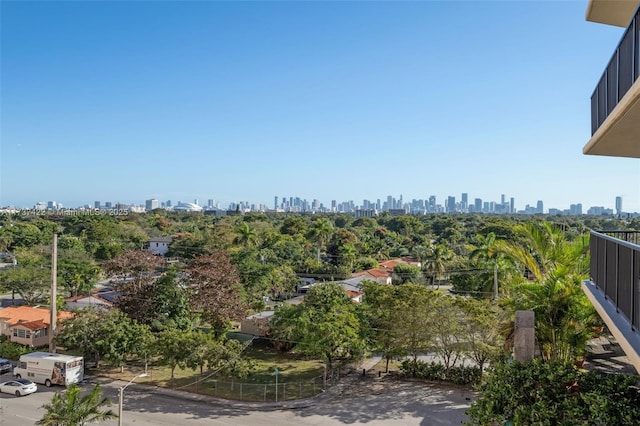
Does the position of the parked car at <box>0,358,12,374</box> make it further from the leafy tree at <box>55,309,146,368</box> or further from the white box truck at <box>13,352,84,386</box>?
the leafy tree at <box>55,309,146,368</box>

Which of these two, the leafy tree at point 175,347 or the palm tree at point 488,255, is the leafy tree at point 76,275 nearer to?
the leafy tree at point 175,347

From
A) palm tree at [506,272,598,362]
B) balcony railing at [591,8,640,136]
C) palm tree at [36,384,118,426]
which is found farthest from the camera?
palm tree at [36,384,118,426]

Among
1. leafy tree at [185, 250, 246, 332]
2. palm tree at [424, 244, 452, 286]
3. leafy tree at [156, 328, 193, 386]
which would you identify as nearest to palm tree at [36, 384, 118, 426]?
leafy tree at [156, 328, 193, 386]

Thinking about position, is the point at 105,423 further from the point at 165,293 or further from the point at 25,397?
the point at 165,293

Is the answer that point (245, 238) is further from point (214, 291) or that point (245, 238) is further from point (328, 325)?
point (328, 325)

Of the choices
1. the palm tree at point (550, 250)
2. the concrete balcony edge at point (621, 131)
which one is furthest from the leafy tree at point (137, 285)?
the concrete balcony edge at point (621, 131)
